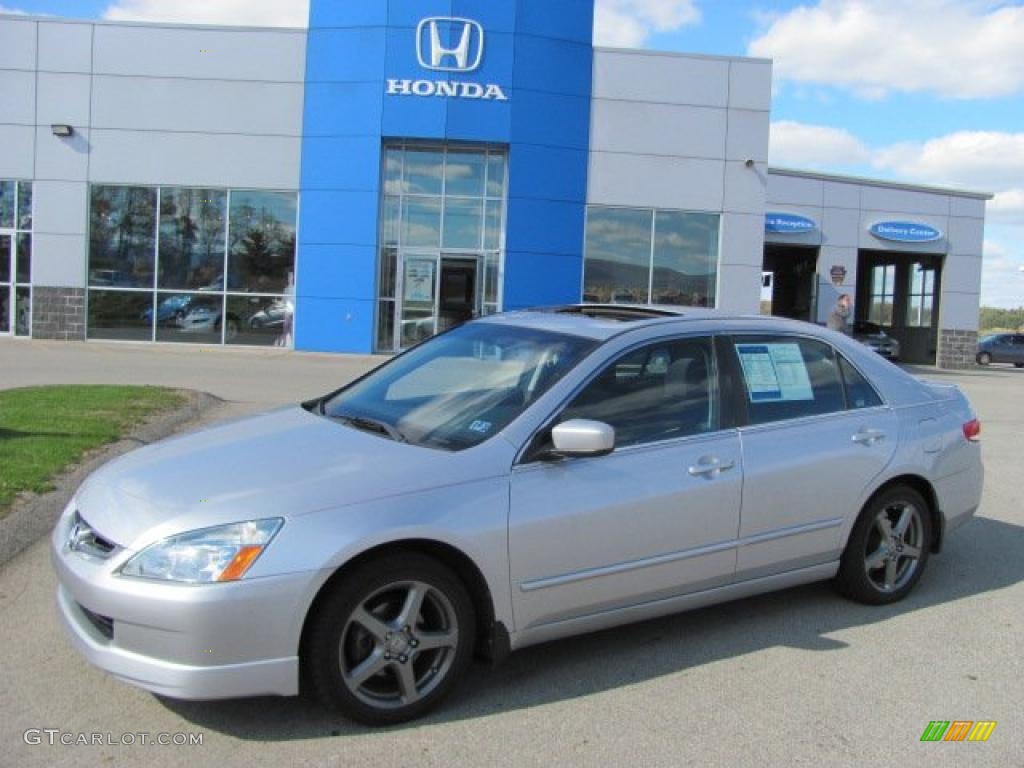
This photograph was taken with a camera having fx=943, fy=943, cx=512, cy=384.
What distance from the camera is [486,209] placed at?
22.3 metres

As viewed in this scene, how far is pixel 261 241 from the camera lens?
22203 millimetres

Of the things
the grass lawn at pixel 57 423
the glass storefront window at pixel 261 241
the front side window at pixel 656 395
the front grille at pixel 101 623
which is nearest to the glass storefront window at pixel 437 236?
the glass storefront window at pixel 261 241

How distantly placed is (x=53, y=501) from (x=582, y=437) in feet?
13.5

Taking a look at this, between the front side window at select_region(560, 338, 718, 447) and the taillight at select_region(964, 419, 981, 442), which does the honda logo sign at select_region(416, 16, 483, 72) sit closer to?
the taillight at select_region(964, 419, 981, 442)

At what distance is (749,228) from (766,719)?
20.6m

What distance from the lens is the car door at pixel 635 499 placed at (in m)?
3.84

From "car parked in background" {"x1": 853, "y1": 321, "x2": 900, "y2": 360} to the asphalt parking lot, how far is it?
24922 millimetres

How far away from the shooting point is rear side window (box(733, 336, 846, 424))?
468 cm

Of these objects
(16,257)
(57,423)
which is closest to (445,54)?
(16,257)

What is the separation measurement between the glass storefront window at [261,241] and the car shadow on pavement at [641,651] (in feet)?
61.2

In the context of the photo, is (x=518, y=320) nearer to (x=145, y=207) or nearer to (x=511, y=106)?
(x=511, y=106)

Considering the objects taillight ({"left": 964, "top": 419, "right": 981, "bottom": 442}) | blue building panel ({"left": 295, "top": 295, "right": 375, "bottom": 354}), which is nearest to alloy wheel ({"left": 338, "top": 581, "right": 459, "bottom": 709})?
taillight ({"left": 964, "top": 419, "right": 981, "bottom": 442})

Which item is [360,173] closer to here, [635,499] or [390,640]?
[635,499]

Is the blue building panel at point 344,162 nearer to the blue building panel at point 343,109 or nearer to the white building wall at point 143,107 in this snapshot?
the blue building panel at point 343,109
